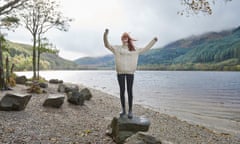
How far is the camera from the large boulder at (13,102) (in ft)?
45.2

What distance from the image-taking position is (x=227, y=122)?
21.8 meters

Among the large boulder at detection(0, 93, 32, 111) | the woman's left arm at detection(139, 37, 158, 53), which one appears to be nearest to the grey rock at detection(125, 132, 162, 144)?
the woman's left arm at detection(139, 37, 158, 53)

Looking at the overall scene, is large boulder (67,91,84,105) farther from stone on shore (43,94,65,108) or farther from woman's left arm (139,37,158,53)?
woman's left arm (139,37,158,53)

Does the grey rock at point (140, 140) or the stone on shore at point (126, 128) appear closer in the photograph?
the grey rock at point (140, 140)

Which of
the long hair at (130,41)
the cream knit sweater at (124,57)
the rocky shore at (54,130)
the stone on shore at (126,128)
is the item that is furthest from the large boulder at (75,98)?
the long hair at (130,41)

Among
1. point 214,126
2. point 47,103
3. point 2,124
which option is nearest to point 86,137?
point 2,124

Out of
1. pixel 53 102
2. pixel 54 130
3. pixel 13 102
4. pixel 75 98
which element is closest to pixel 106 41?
pixel 54 130

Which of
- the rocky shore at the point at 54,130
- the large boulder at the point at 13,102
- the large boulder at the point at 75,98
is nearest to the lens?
the rocky shore at the point at 54,130

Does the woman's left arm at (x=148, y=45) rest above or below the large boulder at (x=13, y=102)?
above

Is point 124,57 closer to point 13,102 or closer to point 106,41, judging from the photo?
point 106,41

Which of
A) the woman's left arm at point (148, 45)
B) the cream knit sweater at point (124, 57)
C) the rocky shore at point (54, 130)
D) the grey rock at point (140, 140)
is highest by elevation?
the woman's left arm at point (148, 45)

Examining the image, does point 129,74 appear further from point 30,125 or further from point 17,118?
point 17,118

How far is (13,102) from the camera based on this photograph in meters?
14.0

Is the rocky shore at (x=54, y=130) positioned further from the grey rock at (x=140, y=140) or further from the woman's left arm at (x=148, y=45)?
the woman's left arm at (x=148, y=45)
